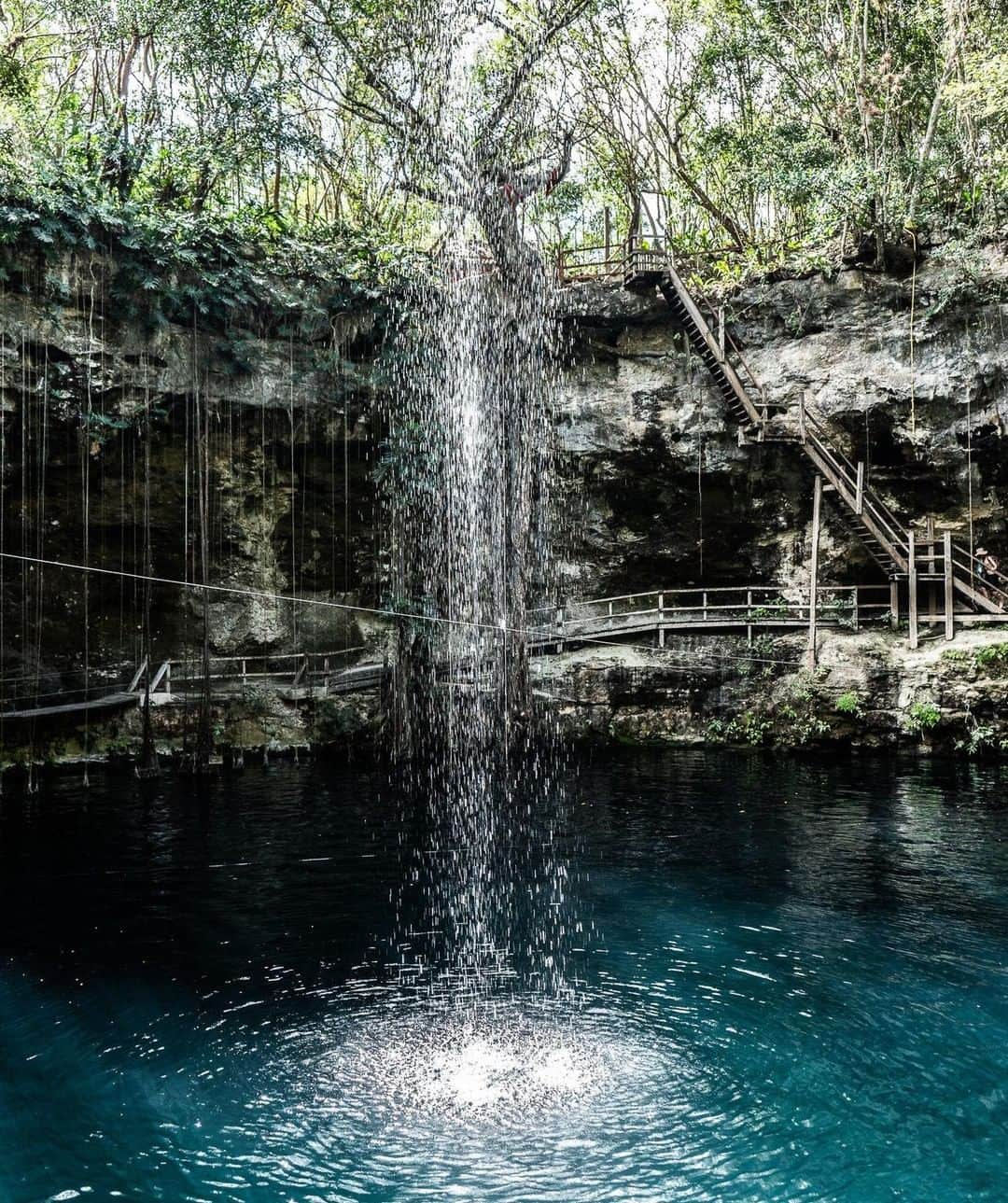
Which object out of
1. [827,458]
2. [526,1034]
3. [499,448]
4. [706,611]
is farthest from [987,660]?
[526,1034]

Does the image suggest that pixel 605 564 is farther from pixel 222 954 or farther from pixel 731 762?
pixel 222 954

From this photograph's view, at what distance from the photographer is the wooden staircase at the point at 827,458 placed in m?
19.2

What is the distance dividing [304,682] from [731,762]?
911cm

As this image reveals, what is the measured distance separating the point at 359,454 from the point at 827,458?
33.9 feet

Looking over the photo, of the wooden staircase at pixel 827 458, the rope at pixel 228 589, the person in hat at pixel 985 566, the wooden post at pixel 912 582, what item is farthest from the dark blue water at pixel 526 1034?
the person in hat at pixel 985 566

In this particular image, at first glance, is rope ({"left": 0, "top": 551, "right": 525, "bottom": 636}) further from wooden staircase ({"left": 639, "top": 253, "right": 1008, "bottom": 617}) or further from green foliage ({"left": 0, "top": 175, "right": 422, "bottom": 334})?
wooden staircase ({"left": 639, "top": 253, "right": 1008, "bottom": 617})

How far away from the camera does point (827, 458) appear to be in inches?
784

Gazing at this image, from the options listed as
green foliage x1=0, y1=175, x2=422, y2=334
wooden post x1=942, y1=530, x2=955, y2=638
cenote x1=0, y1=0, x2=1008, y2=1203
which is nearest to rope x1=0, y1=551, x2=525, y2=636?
cenote x1=0, y1=0, x2=1008, y2=1203

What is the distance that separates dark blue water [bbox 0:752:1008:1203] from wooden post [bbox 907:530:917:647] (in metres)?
6.96

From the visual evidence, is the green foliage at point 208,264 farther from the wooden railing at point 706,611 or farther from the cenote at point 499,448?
the wooden railing at point 706,611

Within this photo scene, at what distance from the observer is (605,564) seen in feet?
74.5

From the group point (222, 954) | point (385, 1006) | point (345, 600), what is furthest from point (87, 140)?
point (385, 1006)

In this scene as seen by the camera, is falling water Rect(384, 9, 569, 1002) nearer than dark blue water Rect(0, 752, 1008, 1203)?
No

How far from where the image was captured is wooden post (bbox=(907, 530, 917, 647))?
18.4 m
